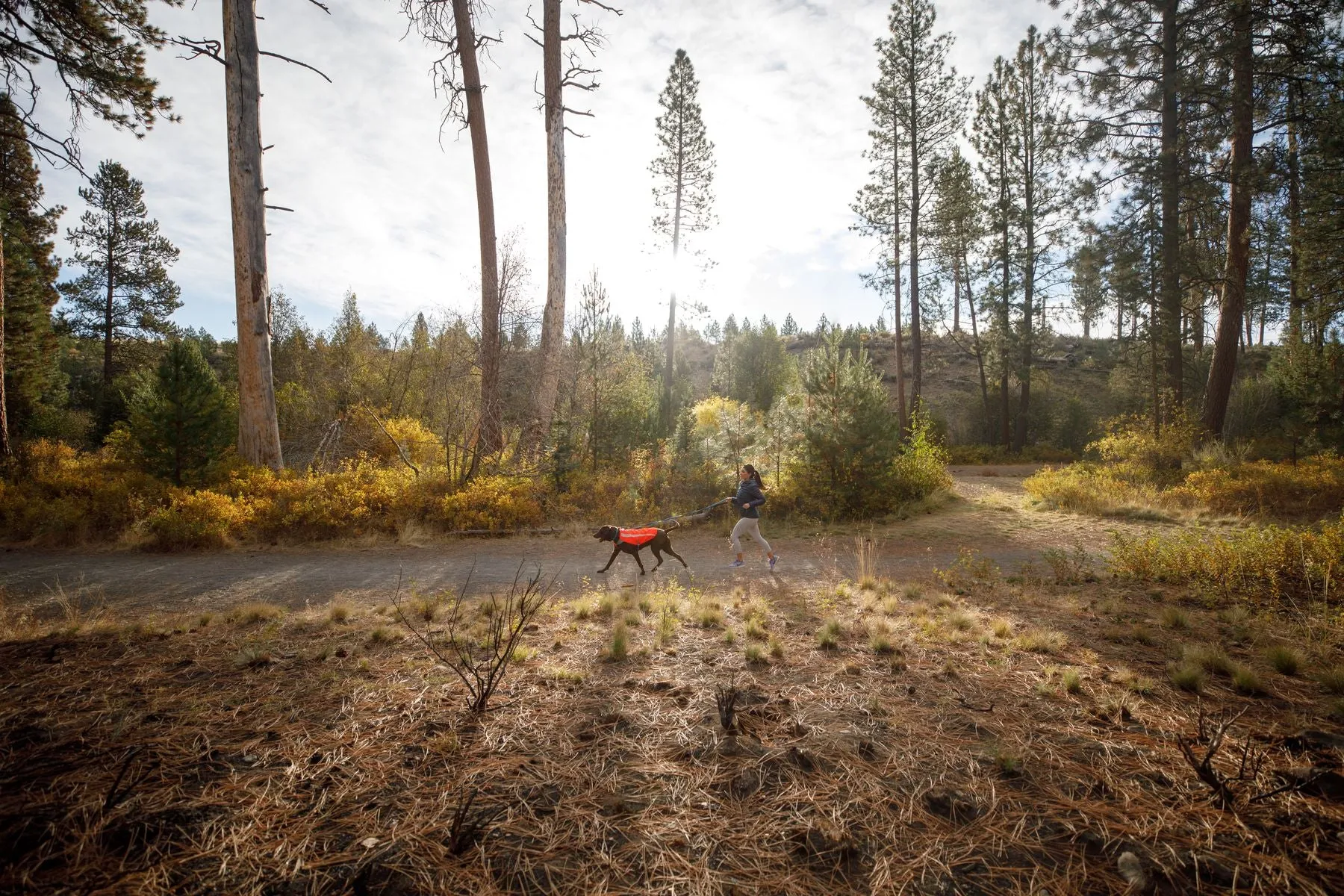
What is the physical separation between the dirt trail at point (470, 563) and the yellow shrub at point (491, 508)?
575 millimetres

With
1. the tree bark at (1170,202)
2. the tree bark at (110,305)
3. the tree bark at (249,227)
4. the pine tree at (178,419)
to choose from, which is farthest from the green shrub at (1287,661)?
the tree bark at (110,305)

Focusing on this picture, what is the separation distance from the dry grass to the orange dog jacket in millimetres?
3316

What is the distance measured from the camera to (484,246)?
36.4 ft

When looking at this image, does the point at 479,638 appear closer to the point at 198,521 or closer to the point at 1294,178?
the point at 198,521

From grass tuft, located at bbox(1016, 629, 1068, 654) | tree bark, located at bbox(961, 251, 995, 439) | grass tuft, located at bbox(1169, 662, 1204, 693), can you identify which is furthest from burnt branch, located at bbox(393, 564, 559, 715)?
tree bark, located at bbox(961, 251, 995, 439)

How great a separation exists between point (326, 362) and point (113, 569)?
14801 millimetres

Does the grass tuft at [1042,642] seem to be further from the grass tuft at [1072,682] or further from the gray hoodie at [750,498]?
the gray hoodie at [750,498]

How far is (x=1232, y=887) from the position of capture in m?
1.43

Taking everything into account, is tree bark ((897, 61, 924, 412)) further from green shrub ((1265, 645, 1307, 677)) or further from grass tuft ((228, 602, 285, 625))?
grass tuft ((228, 602, 285, 625))

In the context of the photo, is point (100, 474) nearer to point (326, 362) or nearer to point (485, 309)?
point (485, 309)

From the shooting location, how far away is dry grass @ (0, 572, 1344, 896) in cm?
149

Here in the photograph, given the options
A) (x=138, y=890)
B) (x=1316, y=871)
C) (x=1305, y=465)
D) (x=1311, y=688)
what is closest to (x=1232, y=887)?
(x=1316, y=871)

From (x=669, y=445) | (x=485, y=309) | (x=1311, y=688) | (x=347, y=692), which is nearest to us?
(x=347, y=692)

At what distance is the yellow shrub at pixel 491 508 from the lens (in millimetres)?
9453
